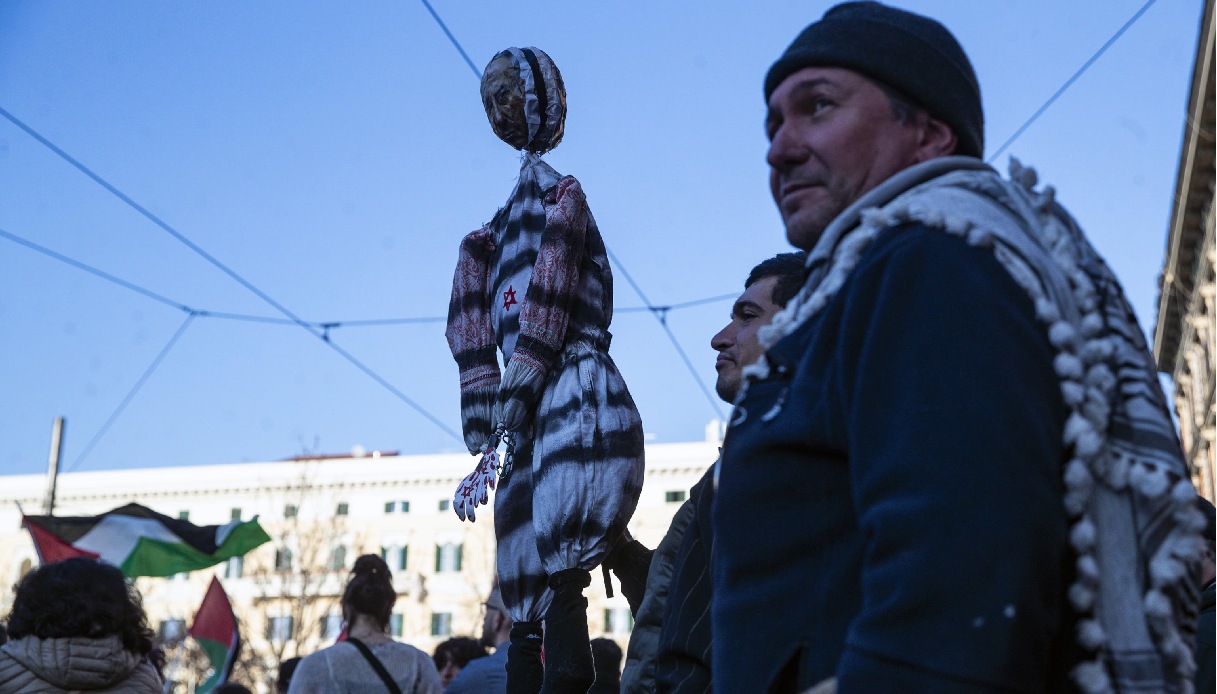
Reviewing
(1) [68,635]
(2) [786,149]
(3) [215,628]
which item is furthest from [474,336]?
(3) [215,628]

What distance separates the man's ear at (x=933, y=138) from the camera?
237 centimetres

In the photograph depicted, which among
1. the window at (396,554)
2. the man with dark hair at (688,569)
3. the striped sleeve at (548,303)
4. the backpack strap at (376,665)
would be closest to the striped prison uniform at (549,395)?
the striped sleeve at (548,303)

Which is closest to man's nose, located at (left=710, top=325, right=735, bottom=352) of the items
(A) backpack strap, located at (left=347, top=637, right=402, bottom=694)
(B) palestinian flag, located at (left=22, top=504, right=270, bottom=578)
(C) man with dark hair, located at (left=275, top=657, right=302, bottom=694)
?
(A) backpack strap, located at (left=347, top=637, right=402, bottom=694)

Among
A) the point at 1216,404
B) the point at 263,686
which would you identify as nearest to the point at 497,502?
the point at 1216,404

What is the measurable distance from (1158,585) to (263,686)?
159 feet

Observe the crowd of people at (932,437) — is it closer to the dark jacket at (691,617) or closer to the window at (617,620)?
the dark jacket at (691,617)

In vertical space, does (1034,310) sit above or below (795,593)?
above

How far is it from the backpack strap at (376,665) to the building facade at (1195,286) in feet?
75.8

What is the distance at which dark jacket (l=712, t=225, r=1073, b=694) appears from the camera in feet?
5.84

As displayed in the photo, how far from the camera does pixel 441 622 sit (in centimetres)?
6625

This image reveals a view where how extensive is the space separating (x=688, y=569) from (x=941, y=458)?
130 cm

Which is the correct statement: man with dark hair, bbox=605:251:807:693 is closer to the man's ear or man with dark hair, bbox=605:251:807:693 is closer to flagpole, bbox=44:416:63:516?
the man's ear

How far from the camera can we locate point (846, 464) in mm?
2078

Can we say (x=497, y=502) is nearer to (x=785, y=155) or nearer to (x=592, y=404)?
(x=592, y=404)
